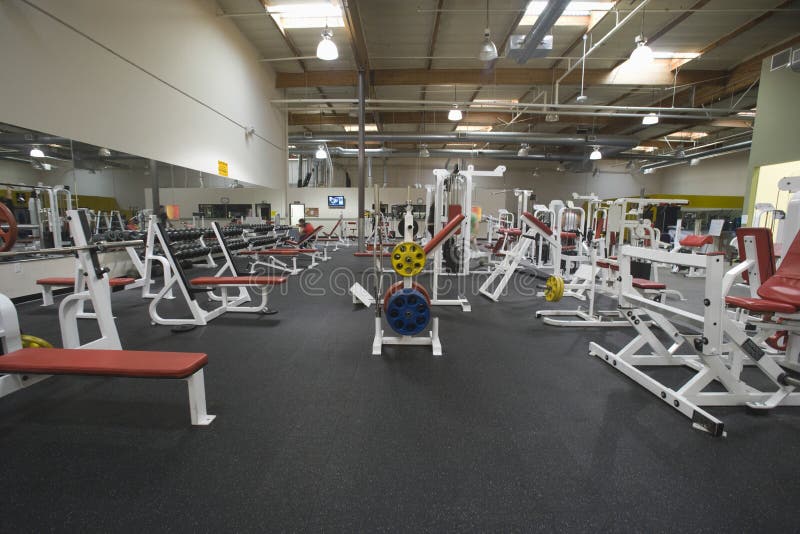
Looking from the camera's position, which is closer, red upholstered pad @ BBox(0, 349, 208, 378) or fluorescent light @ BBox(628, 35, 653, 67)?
red upholstered pad @ BBox(0, 349, 208, 378)

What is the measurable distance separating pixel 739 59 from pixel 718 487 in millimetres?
9186

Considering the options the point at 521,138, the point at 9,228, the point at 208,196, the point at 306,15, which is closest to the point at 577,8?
the point at 306,15

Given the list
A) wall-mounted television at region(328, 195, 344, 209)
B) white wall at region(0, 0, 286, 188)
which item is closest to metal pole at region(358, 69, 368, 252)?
white wall at region(0, 0, 286, 188)

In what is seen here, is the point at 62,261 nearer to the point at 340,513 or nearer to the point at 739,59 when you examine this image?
the point at 340,513

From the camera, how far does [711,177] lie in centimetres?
1239

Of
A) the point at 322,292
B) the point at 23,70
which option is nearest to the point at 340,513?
the point at 322,292

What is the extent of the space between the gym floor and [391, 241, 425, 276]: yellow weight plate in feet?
2.21

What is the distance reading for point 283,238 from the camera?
819cm

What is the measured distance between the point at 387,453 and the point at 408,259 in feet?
4.39

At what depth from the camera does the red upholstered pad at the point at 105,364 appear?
149 centimetres

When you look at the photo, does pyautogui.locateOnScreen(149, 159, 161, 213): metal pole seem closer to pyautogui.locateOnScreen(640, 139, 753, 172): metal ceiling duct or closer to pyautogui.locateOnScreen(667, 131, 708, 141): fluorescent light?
pyautogui.locateOnScreen(640, 139, 753, 172): metal ceiling duct

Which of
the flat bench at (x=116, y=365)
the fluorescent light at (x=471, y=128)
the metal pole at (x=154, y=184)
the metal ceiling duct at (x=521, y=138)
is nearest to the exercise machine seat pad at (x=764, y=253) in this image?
the flat bench at (x=116, y=365)

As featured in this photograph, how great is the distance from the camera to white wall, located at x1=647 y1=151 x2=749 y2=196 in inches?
448

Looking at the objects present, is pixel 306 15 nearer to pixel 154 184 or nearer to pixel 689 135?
pixel 154 184
